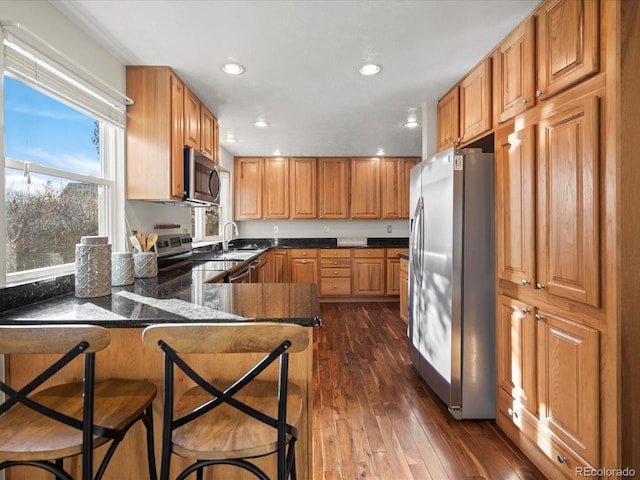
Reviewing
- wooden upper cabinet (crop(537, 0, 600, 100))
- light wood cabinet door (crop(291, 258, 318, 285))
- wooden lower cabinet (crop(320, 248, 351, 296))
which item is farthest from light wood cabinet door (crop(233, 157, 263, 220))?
wooden upper cabinet (crop(537, 0, 600, 100))

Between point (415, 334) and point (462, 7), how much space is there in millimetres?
2172

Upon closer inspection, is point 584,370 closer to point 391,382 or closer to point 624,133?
point 624,133

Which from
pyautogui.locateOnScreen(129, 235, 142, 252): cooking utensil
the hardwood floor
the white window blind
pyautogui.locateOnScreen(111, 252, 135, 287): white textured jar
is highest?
the white window blind

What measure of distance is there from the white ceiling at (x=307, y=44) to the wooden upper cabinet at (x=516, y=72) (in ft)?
0.25

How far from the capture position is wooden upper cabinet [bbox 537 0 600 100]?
1.42 m

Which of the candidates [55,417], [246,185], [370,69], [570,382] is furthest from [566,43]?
[246,185]

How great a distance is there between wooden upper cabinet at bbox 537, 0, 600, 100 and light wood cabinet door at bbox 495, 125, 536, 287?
25cm

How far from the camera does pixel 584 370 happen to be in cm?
145

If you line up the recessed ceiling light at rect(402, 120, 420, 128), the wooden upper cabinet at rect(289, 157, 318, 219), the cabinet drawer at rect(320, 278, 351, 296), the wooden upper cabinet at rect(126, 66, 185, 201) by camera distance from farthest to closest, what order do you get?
the wooden upper cabinet at rect(289, 157, 318, 219) < the cabinet drawer at rect(320, 278, 351, 296) < the recessed ceiling light at rect(402, 120, 420, 128) < the wooden upper cabinet at rect(126, 66, 185, 201)

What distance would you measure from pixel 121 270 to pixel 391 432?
5.85 ft

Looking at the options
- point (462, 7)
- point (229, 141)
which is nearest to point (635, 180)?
point (462, 7)

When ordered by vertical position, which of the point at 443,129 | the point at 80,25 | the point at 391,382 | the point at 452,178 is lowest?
the point at 391,382

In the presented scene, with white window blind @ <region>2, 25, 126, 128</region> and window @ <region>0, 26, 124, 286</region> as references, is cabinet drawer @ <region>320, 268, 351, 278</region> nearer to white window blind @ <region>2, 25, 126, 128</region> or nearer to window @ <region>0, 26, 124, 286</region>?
window @ <region>0, 26, 124, 286</region>

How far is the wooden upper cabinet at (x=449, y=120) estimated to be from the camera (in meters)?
2.74
